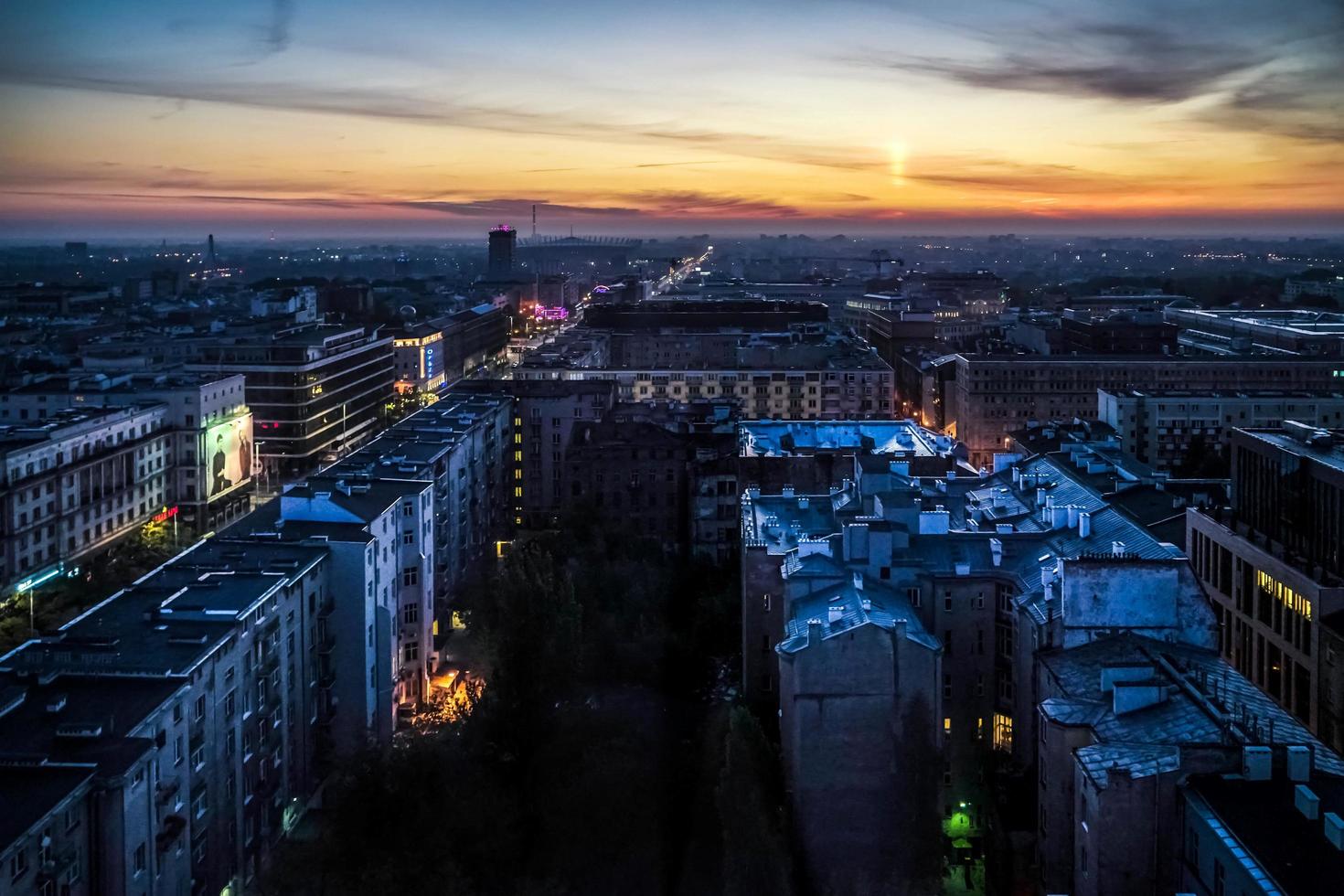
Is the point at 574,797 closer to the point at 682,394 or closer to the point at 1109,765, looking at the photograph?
the point at 1109,765

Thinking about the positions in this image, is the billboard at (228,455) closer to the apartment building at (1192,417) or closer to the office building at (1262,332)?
the apartment building at (1192,417)

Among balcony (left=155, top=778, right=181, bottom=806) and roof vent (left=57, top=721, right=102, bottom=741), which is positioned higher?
roof vent (left=57, top=721, right=102, bottom=741)

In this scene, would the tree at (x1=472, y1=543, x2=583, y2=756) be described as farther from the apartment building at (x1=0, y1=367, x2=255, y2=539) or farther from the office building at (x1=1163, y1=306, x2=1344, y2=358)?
the office building at (x1=1163, y1=306, x2=1344, y2=358)

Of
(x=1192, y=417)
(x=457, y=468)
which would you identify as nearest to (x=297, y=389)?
(x=457, y=468)

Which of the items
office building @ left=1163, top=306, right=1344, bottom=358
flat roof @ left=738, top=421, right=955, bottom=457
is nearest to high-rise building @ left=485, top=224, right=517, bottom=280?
office building @ left=1163, top=306, right=1344, bottom=358

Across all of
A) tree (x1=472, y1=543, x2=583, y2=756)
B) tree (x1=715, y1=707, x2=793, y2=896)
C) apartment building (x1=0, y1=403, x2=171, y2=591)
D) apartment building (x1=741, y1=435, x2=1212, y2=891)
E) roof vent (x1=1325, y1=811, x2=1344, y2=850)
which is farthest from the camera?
apartment building (x1=0, y1=403, x2=171, y2=591)

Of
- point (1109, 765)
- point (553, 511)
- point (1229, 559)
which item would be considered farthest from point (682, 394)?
point (1109, 765)
